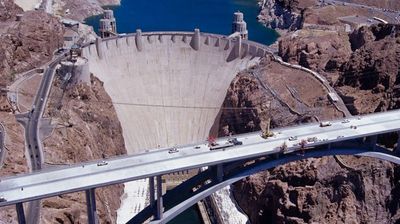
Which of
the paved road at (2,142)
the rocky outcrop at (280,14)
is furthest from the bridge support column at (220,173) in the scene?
the rocky outcrop at (280,14)

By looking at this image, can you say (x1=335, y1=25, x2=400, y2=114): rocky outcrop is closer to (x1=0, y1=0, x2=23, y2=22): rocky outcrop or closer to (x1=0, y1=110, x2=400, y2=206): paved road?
(x1=0, y1=110, x2=400, y2=206): paved road

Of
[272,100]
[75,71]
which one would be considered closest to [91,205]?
[272,100]

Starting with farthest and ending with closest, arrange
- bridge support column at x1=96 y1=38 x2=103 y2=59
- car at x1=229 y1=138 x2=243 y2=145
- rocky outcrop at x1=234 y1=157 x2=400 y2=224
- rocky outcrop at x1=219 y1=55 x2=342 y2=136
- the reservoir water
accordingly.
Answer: the reservoir water
bridge support column at x1=96 y1=38 x2=103 y2=59
rocky outcrop at x1=219 y1=55 x2=342 y2=136
rocky outcrop at x1=234 y1=157 x2=400 y2=224
car at x1=229 y1=138 x2=243 y2=145

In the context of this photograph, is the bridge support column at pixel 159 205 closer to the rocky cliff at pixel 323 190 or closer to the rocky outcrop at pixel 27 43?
the rocky cliff at pixel 323 190

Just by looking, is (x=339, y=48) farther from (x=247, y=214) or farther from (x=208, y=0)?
(x=208, y=0)

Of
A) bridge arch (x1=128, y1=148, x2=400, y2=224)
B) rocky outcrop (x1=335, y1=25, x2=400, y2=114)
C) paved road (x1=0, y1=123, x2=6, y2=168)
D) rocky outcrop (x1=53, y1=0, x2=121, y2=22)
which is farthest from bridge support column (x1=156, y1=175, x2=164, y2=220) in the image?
rocky outcrop (x1=53, y1=0, x2=121, y2=22)

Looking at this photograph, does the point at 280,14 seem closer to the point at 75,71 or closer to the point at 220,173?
the point at 75,71

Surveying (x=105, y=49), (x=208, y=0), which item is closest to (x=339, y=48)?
(x=105, y=49)
